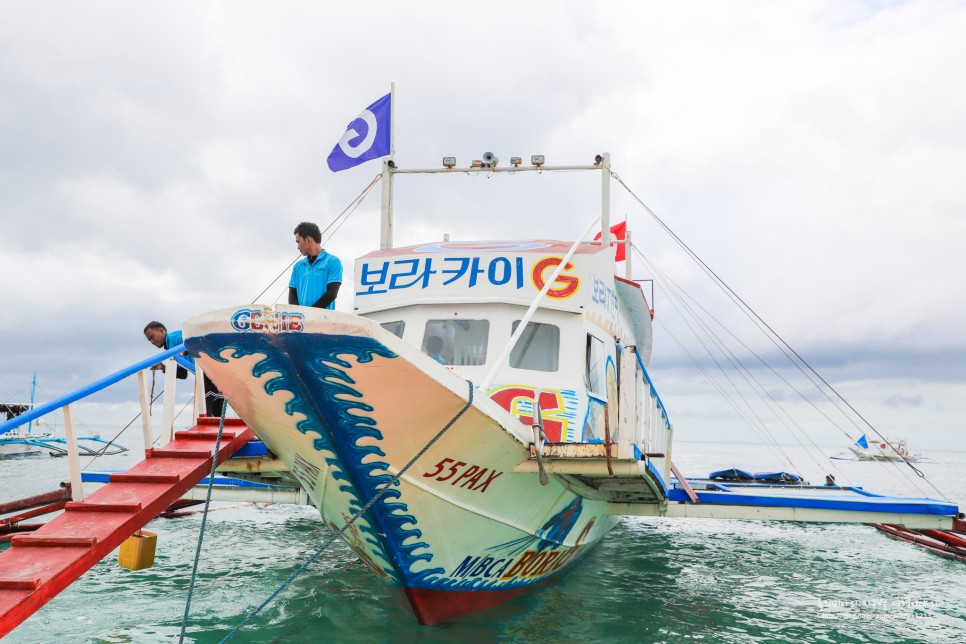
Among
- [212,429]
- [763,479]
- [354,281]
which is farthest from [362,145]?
[763,479]

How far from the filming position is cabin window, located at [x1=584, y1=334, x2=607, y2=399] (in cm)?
805

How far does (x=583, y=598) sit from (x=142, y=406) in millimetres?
5451

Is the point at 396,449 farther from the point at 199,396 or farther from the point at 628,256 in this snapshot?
the point at 628,256

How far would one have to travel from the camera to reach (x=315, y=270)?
611cm

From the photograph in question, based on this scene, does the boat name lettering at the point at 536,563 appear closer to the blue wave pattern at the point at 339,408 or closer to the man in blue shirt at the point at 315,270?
the blue wave pattern at the point at 339,408

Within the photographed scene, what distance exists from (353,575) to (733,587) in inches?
203

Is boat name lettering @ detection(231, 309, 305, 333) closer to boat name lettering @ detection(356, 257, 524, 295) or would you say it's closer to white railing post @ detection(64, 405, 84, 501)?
white railing post @ detection(64, 405, 84, 501)

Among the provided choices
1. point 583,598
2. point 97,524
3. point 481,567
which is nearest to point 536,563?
point 481,567

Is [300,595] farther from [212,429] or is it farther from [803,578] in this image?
[803,578]

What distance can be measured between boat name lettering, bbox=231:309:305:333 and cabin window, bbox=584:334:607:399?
4.32m

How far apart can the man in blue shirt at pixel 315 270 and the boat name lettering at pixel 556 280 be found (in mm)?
2648

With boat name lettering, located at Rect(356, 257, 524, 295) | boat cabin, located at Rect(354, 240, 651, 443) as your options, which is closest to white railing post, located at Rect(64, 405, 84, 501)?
boat cabin, located at Rect(354, 240, 651, 443)

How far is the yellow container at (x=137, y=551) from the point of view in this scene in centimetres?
627

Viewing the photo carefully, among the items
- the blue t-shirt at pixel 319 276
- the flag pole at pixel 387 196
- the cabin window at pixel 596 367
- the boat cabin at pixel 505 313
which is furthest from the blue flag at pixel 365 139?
the blue t-shirt at pixel 319 276
